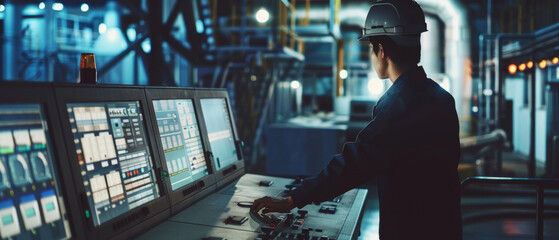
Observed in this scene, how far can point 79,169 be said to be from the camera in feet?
4.90

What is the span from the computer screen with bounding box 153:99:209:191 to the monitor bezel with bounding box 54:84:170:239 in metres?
0.10

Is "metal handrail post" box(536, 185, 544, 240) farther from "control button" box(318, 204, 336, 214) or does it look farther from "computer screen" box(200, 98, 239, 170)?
"computer screen" box(200, 98, 239, 170)

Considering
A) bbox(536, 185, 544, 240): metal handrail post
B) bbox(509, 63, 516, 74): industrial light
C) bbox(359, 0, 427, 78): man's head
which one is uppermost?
bbox(359, 0, 427, 78): man's head

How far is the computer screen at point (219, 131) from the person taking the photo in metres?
2.61

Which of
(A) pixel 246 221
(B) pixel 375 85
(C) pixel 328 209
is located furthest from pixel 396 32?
(B) pixel 375 85

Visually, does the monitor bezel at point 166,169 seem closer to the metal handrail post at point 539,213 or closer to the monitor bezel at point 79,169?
the monitor bezel at point 79,169

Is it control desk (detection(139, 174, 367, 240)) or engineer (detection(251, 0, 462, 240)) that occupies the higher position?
engineer (detection(251, 0, 462, 240))

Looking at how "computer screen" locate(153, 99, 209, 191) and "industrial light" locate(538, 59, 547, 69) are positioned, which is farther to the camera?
"industrial light" locate(538, 59, 547, 69)

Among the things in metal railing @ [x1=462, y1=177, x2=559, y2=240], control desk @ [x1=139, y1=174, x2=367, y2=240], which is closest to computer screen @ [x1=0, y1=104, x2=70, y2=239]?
control desk @ [x1=139, y1=174, x2=367, y2=240]

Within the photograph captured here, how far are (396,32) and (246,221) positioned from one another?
1051 mm

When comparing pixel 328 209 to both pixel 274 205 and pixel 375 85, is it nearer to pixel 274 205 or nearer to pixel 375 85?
pixel 274 205

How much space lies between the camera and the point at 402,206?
179 cm

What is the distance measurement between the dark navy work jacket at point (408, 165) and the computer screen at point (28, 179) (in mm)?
906

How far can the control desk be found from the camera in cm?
176
